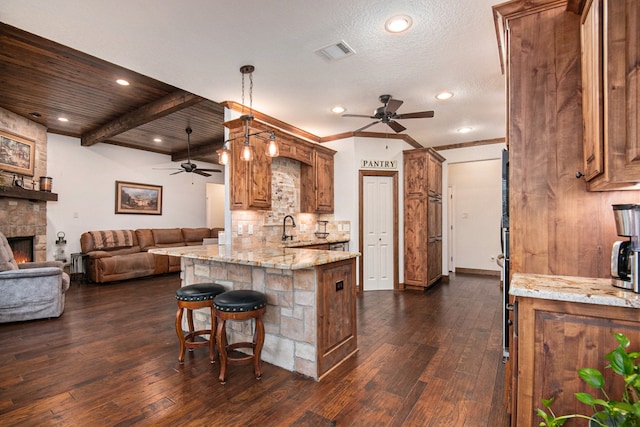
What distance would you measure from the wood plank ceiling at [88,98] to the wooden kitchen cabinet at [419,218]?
3.41 m

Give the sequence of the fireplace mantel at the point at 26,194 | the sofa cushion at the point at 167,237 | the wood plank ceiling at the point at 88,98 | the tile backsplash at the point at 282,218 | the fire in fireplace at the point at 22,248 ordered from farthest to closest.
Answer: the sofa cushion at the point at 167,237
the fire in fireplace at the point at 22,248
the fireplace mantel at the point at 26,194
the tile backsplash at the point at 282,218
the wood plank ceiling at the point at 88,98

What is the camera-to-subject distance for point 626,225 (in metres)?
1.33

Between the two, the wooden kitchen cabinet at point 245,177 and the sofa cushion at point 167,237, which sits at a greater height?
the wooden kitchen cabinet at point 245,177

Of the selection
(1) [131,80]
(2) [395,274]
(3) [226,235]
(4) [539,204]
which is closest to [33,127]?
(1) [131,80]

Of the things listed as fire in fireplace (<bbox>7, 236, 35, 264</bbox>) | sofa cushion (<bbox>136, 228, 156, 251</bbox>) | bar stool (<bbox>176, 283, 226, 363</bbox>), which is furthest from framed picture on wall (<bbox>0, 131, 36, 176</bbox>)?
bar stool (<bbox>176, 283, 226, 363</bbox>)

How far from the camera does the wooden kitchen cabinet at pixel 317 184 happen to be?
5168 millimetres

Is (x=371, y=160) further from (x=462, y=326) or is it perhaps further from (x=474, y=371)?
(x=474, y=371)

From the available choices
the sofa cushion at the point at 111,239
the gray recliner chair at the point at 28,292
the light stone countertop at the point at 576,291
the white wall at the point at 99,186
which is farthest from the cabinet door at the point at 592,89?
the white wall at the point at 99,186

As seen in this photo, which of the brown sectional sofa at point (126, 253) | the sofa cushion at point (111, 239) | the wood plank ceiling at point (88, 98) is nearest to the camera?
the wood plank ceiling at point (88, 98)

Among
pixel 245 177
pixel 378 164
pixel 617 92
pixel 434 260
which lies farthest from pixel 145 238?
pixel 617 92

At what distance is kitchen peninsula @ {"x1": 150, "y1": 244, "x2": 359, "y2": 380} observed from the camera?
7.73 feet

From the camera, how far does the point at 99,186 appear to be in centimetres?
662

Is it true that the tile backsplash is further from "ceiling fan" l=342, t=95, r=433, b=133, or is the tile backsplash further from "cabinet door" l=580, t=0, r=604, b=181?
"cabinet door" l=580, t=0, r=604, b=181

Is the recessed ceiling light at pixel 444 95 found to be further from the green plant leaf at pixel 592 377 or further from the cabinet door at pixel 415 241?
the green plant leaf at pixel 592 377
